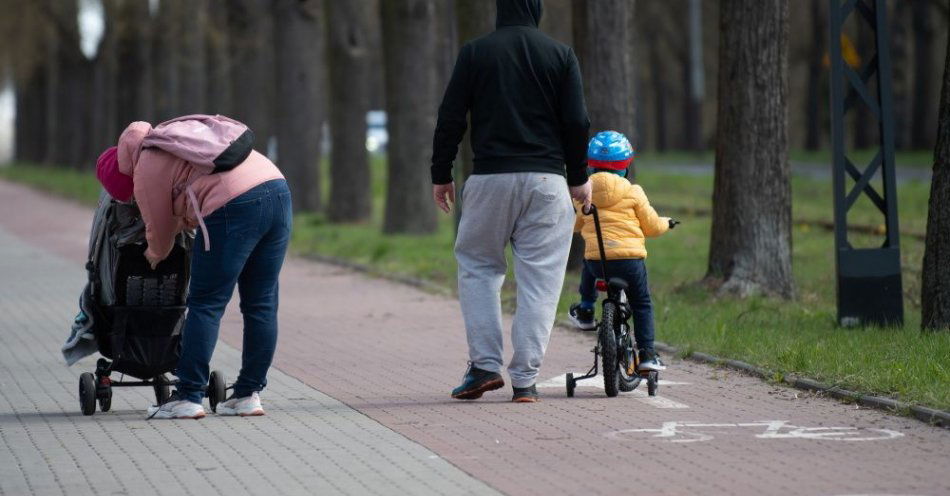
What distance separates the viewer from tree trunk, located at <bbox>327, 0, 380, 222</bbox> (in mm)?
24828

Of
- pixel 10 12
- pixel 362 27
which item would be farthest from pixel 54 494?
pixel 10 12

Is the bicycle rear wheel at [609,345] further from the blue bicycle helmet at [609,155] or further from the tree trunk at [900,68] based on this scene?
the tree trunk at [900,68]

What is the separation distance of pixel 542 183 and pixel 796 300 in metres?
5.88

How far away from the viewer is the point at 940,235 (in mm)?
10633

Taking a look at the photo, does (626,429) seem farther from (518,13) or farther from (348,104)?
(348,104)

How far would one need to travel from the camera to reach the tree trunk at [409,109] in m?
21.9

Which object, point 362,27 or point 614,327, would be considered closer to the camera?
point 614,327

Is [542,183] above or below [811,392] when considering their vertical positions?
above

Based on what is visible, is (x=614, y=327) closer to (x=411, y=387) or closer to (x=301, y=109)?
(x=411, y=387)

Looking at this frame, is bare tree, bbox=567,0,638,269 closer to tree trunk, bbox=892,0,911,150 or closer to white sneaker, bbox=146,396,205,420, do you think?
white sneaker, bbox=146,396,205,420

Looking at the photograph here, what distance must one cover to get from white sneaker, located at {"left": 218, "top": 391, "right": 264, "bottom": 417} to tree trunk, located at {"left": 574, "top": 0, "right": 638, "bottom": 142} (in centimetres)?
775

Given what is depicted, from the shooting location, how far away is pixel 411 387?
9352mm

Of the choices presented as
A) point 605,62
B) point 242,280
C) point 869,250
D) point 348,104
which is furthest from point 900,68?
point 242,280

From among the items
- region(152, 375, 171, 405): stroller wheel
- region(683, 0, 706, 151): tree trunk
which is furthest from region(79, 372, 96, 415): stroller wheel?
region(683, 0, 706, 151): tree trunk
